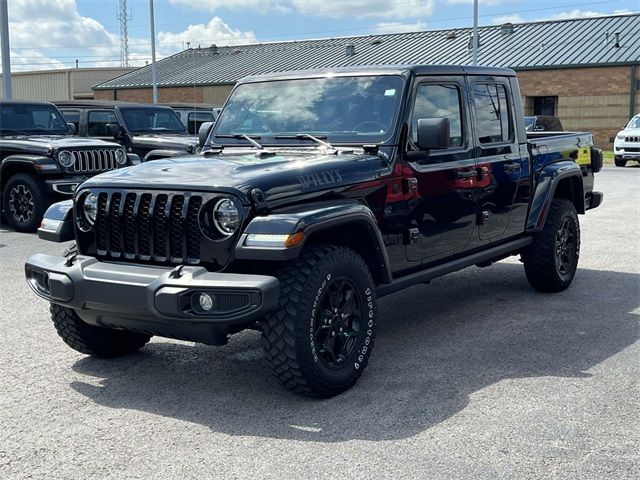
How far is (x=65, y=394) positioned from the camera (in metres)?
4.86

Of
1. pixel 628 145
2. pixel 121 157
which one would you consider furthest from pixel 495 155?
pixel 628 145

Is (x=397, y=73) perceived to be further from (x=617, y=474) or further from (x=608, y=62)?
(x=608, y=62)

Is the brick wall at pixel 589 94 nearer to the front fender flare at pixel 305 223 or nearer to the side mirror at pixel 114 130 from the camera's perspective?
the side mirror at pixel 114 130

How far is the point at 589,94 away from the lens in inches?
1403

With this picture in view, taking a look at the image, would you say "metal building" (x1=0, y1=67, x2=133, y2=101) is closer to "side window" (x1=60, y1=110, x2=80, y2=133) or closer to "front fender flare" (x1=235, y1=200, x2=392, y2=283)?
"side window" (x1=60, y1=110, x2=80, y2=133)

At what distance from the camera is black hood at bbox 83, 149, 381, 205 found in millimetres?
4602

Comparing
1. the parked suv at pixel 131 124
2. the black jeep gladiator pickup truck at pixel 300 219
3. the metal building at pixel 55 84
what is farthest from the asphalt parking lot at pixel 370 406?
the metal building at pixel 55 84

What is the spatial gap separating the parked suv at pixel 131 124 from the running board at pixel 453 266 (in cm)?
784

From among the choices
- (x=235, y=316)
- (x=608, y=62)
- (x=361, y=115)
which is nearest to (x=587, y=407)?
(x=235, y=316)

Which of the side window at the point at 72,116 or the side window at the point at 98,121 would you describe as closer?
the side window at the point at 98,121

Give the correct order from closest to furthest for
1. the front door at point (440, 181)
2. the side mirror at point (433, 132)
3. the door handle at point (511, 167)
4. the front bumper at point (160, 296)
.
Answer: the front bumper at point (160, 296), the side mirror at point (433, 132), the front door at point (440, 181), the door handle at point (511, 167)

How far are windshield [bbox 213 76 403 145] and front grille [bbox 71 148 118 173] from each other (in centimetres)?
628

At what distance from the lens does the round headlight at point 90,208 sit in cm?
495

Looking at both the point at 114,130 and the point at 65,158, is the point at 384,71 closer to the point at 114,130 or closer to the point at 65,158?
the point at 65,158
